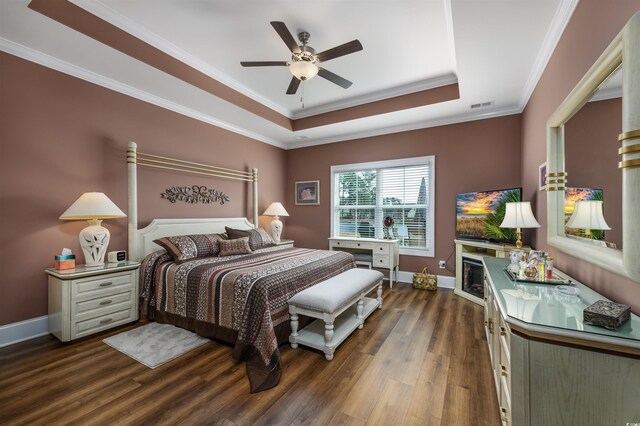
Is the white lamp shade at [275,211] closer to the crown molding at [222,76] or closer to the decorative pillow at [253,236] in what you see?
the decorative pillow at [253,236]

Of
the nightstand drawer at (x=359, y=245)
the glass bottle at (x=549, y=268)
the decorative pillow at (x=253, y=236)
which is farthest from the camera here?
the nightstand drawer at (x=359, y=245)

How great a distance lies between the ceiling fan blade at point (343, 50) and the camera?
2.22m

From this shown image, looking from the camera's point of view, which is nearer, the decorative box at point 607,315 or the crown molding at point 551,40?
the decorative box at point 607,315

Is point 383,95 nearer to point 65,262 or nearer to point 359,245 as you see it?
point 359,245

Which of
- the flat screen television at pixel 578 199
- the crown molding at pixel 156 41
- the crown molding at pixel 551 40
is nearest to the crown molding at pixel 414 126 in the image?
the crown molding at pixel 551 40

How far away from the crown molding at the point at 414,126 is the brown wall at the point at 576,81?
0.74 metres

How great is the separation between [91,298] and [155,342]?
780mm

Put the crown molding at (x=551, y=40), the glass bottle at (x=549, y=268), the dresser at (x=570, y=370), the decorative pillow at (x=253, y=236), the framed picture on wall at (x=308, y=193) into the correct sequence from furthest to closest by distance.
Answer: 1. the framed picture on wall at (x=308, y=193)
2. the decorative pillow at (x=253, y=236)
3. the crown molding at (x=551, y=40)
4. the glass bottle at (x=549, y=268)
5. the dresser at (x=570, y=370)

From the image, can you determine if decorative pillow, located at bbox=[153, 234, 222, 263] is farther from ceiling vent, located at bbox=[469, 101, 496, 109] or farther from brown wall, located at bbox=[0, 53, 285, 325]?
ceiling vent, located at bbox=[469, 101, 496, 109]

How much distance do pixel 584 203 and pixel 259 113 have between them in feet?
12.9

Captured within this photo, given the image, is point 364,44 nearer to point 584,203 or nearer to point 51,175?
point 584,203

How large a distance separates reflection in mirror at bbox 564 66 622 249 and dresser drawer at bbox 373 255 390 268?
2.73m

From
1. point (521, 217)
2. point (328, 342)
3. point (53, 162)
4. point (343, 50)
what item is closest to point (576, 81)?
point (521, 217)

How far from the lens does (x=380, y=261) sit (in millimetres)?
4449
